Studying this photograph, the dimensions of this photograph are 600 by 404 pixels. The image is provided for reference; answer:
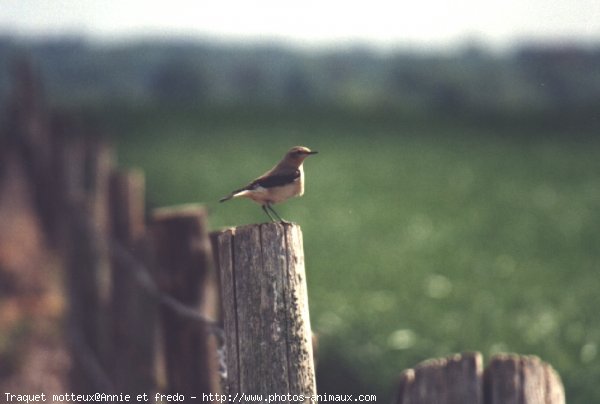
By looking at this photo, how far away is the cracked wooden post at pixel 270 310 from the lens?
9.67 ft

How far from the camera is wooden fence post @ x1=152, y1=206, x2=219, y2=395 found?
Answer: 4.54 meters

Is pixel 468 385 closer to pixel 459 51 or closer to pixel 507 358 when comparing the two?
pixel 507 358

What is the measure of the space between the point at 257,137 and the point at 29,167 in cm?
1205

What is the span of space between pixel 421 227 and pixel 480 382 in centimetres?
1027

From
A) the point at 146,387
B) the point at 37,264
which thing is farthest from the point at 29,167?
the point at 146,387

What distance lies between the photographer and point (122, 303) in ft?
18.5

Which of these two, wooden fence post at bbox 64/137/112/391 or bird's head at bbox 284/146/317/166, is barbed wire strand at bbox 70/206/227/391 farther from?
bird's head at bbox 284/146/317/166

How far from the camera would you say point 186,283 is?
181 inches

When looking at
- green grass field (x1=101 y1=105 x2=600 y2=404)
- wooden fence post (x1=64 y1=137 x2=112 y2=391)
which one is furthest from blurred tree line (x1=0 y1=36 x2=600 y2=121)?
wooden fence post (x1=64 y1=137 x2=112 y2=391)

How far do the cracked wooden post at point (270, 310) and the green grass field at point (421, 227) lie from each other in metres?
3.13

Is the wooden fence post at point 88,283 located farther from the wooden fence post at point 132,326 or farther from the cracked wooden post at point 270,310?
the cracked wooden post at point 270,310

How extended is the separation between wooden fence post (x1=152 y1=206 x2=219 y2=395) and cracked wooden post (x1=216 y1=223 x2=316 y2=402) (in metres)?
1.57

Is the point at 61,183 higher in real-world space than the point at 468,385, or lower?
higher

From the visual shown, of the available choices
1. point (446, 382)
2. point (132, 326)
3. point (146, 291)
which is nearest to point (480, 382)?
point (446, 382)
